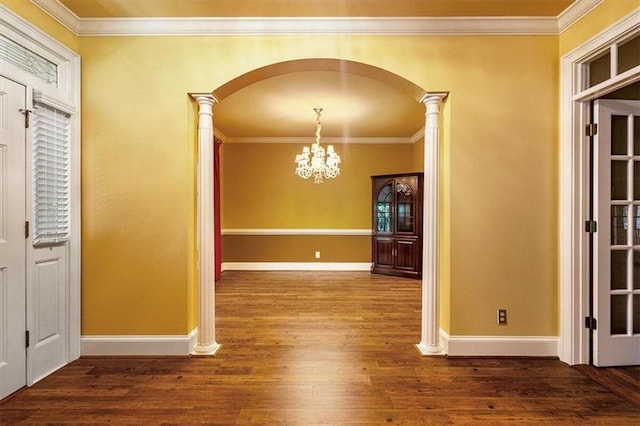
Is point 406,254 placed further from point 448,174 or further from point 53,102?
point 53,102

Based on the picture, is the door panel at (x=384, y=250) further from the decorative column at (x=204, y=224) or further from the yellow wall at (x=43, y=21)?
the yellow wall at (x=43, y=21)

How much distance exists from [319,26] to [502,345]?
118 inches

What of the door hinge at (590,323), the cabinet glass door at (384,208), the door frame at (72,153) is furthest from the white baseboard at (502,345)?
the cabinet glass door at (384,208)

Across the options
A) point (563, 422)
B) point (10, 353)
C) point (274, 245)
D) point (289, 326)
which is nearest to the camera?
point (563, 422)

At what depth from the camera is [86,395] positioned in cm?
221

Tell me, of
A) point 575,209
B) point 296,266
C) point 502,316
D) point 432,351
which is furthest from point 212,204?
point 296,266

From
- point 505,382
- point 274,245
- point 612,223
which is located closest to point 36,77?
point 505,382

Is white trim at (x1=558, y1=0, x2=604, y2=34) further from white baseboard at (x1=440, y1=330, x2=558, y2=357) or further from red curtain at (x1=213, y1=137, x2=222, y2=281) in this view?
Result: red curtain at (x1=213, y1=137, x2=222, y2=281)

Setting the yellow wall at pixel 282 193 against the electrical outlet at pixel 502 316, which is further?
the yellow wall at pixel 282 193

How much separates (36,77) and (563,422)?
4080mm

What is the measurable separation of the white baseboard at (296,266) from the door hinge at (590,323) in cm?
439

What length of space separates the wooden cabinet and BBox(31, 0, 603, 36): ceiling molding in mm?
3461

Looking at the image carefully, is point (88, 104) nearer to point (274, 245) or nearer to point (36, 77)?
point (36, 77)

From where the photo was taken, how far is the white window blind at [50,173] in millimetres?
2396
